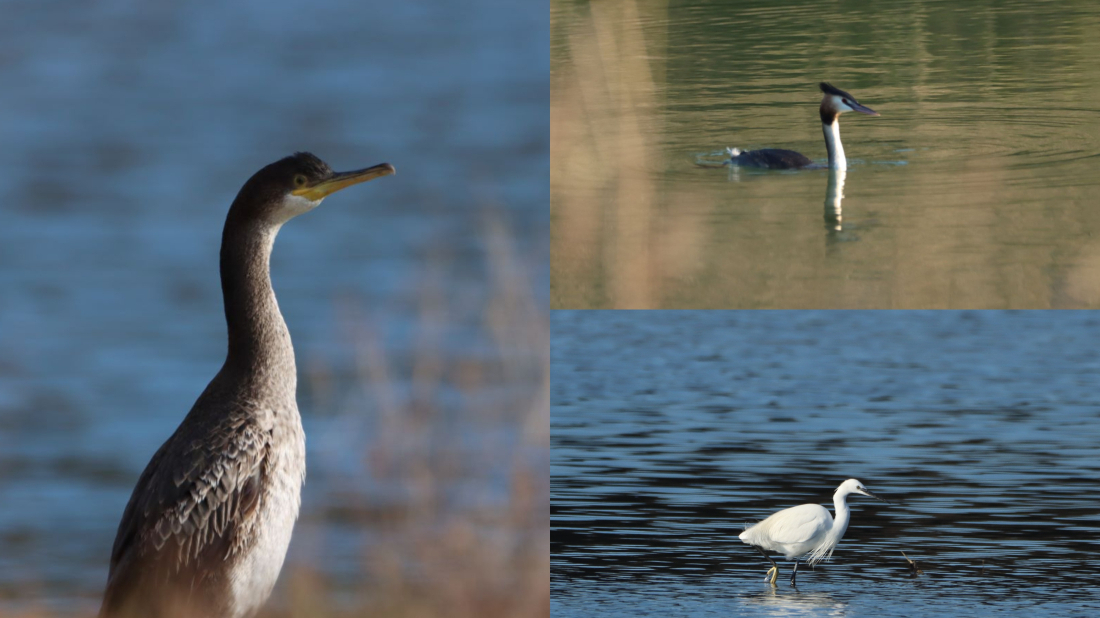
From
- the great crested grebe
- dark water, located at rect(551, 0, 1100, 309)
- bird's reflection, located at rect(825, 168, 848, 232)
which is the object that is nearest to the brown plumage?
dark water, located at rect(551, 0, 1100, 309)

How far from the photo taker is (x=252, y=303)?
4.32 metres

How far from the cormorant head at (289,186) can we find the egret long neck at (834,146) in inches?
111

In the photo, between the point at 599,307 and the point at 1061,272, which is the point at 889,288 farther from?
the point at 599,307

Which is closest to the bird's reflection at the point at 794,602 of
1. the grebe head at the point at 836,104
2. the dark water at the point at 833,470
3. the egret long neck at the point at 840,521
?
the dark water at the point at 833,470

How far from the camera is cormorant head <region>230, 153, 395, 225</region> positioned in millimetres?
4324

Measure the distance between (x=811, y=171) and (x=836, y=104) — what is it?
57cm

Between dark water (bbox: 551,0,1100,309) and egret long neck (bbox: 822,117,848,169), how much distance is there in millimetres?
91

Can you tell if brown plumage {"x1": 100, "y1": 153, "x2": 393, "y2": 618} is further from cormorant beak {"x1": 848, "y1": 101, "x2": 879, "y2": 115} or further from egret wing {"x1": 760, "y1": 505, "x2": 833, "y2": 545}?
egret wing {"x1": 760, "y1": 505, "x2": 833, "y2": 545}

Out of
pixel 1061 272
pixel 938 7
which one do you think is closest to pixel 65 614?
pixel 1061 272

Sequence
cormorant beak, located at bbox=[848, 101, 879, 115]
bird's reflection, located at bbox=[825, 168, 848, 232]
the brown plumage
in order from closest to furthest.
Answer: the brown plumage
bird's reflection, located at bbox=[825, 168, 848, 232]
cormorant beak, located at bbox=[848, 101, 879, 115]

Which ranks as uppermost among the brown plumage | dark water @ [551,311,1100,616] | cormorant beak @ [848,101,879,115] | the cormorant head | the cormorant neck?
cormorant beak @ [848,101,879,115]

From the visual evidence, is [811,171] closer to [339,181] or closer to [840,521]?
[840,521]

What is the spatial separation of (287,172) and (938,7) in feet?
20.6

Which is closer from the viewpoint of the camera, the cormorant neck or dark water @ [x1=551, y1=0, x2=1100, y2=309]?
the cormorant neck
